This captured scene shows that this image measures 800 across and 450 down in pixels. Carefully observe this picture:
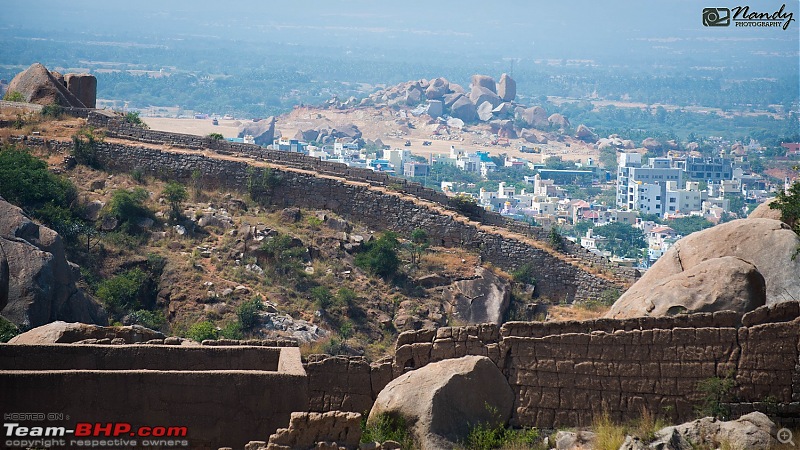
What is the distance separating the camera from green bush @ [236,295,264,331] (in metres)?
23.0

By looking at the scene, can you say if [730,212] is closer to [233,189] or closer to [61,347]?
[233,189]

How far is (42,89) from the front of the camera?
32844 millimetres

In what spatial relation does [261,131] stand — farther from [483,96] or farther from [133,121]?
[133,121]

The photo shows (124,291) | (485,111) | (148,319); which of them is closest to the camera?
(148,319)

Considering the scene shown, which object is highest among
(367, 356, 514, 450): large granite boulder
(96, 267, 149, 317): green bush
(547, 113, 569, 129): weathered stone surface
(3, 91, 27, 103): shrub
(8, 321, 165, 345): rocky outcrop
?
(3, 91, 27, 103): shrub

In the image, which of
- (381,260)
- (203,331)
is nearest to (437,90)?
(381,260)

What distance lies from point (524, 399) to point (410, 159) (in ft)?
418

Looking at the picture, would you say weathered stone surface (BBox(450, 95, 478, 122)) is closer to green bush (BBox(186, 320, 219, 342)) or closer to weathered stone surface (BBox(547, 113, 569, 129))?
weathered stone surface (BBox(547, 113, 569, 129))

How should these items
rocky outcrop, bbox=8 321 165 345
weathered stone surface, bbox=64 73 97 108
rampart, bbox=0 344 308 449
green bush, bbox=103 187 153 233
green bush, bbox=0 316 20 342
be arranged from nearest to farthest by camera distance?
rampart, bbox=0 344 308 449
rocky outcrop, bbox=8 321 165 345
green bush, bbox=0 316 20 342
green bush, bbox=103 187 153 233
weathered stone surface, bbox=64 73 97 108

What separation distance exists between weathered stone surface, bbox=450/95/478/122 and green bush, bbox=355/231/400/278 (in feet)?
486

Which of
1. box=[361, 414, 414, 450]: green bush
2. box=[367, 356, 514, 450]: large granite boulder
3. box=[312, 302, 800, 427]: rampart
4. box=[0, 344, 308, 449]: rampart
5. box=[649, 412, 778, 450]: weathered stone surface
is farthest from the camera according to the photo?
box=[312, 302, 800, 427]: rampart

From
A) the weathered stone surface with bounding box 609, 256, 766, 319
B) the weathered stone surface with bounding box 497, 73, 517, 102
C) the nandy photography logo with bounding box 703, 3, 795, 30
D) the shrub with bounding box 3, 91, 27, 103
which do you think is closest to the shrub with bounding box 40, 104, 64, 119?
the shrub with bounding box 3, 91, 27, 103

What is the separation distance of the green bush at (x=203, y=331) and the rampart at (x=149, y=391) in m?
8.92

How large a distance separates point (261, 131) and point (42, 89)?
389 ft
